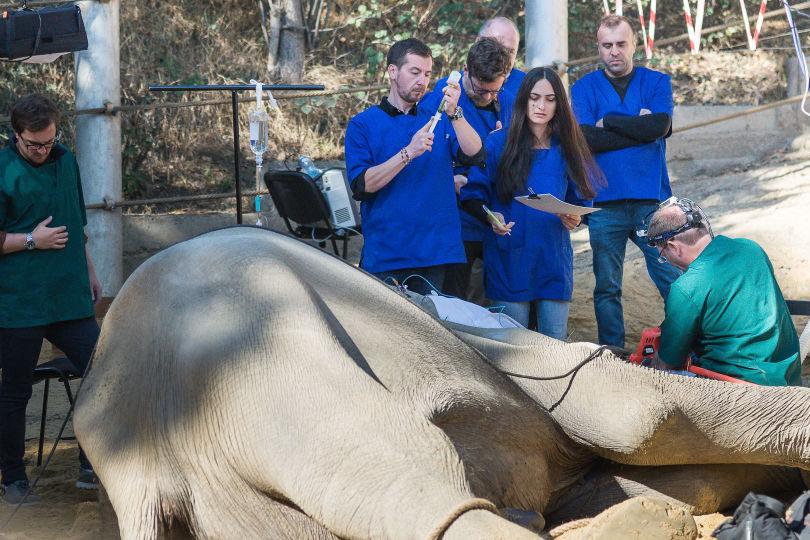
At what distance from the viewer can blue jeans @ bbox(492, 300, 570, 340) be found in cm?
472

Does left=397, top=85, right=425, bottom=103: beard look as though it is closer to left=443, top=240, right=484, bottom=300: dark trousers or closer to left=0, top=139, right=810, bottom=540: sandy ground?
left=443, top=240, right=484, bottom=300: dark trousers

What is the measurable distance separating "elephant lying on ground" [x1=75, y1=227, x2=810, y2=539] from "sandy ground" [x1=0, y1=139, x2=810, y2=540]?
0.37 m

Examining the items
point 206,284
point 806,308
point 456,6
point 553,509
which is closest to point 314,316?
point 206,284

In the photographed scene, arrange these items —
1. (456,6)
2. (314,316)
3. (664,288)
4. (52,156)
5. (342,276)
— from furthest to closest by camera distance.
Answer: (456,6)
(664,288)
(52,156)
(342,276)
(314,316)

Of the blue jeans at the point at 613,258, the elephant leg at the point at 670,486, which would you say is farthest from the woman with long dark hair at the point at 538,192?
the elephant leg at the point at 670,486

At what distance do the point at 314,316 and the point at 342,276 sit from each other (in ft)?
1.45

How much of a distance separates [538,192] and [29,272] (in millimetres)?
2114

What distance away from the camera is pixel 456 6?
39.7ft

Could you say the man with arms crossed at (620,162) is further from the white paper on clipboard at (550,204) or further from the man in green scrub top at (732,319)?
the man in green scrub top at (732,319)

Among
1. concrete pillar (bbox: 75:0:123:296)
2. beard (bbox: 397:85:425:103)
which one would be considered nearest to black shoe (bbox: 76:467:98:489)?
beard (bbox: 397:85:425:103)

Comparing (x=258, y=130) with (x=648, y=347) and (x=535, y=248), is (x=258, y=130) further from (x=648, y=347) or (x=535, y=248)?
(x=648, y=347)

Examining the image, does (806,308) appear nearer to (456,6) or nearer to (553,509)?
(553,509)

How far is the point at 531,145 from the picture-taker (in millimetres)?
4766

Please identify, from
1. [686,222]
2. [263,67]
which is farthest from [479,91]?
[263,67]
